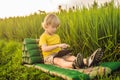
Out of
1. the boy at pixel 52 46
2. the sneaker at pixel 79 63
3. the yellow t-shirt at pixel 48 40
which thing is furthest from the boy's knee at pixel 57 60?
the sneaker at pixel 79 63

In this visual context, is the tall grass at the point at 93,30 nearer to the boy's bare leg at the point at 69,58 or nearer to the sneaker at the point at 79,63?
the boy's bare leg at the point at 69,58

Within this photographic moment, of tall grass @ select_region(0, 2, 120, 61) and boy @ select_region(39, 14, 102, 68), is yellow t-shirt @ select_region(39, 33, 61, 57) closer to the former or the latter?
boy @ select_region(39, 14, 102, 68)

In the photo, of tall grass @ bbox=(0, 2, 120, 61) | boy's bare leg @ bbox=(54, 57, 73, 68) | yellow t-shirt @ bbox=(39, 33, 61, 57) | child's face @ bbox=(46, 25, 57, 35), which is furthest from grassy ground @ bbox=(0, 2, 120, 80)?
child's face @ bbox=(46, 25, 57, 35)

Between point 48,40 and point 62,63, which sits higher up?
→ point 48,40

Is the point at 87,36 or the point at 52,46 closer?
the point at 52,46

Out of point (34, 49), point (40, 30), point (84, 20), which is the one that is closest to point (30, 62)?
point (34, 49)

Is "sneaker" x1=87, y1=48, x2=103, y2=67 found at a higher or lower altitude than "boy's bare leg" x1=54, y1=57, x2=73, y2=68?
higher

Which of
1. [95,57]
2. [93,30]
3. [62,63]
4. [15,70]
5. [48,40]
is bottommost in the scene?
[15,70]

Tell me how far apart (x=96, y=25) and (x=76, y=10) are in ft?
5.30

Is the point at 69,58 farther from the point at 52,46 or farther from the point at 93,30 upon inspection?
the point at 93,30

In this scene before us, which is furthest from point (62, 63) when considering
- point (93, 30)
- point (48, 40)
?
point (93, 30)

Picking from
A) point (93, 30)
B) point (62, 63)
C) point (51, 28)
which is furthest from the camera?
point (93, 30)

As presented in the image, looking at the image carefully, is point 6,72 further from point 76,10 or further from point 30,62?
point 76,10

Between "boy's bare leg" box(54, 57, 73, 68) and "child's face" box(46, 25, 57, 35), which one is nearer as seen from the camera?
"boy's bare leg" box(54, 57, 73, 68)
